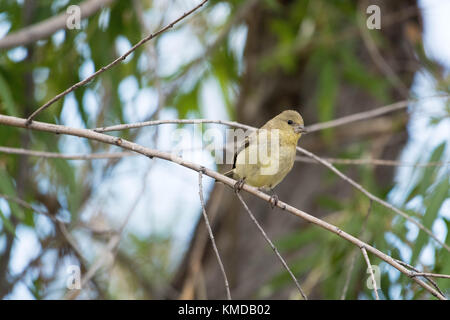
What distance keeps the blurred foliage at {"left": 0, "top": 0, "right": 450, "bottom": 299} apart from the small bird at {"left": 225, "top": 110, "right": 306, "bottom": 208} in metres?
0.93

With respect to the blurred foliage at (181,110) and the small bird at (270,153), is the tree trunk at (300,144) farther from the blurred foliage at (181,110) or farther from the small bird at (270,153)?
the small bird at (270,153)

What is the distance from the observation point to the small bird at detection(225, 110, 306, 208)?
396 centimetres

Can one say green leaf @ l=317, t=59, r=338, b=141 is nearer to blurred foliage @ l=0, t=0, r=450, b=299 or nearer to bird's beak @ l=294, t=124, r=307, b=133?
blurred foliage @ l=0, t=0, r=450, b=299

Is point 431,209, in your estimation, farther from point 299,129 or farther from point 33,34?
point 33,34

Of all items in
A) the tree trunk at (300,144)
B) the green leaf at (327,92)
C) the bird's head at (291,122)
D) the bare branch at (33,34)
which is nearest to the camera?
the bare branch at (33,34)

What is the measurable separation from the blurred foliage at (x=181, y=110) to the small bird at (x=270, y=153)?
93 centimetres

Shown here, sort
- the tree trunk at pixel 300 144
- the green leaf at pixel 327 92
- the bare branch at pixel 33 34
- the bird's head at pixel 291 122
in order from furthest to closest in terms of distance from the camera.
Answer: the tree trunk at pixel 300 144 → the green leaf at pixel 327 92 → the bird's head at pixel 291 122 → the bare branch at pixel 33 34

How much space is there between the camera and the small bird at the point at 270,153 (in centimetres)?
396

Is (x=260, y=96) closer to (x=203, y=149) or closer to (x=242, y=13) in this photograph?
(x=242, y=13)

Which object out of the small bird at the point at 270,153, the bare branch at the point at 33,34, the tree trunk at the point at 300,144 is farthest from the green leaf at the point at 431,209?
the bare branch at the point at 33,34

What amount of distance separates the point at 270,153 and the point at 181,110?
2329mm

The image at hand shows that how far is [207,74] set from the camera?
6262 millimetres
